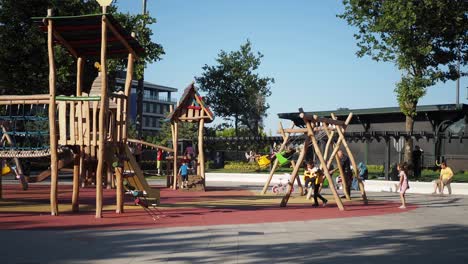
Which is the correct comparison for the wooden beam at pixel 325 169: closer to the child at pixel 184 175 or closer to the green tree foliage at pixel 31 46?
the child at pixel 184 175

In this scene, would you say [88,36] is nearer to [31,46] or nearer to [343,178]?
[343,178]

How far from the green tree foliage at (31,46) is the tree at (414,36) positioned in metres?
12.9

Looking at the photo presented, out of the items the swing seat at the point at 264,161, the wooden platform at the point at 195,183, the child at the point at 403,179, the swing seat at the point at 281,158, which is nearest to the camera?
the child at the point at 403,179

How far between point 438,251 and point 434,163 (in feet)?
102

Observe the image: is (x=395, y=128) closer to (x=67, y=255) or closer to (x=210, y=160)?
(x=210, y=160)

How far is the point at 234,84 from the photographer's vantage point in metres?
54.7

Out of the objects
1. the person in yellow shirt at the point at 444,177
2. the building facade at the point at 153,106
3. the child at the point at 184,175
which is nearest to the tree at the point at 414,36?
the person in yellow shirt at the point at 444,177

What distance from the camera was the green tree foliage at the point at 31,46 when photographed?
32531 mm

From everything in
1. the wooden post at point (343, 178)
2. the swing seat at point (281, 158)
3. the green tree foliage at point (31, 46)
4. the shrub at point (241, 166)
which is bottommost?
the shrub at point (241, 166)

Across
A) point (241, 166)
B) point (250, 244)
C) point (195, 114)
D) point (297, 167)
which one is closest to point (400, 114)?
point (241, 166)

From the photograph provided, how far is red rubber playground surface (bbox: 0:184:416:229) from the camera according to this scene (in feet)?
40.3

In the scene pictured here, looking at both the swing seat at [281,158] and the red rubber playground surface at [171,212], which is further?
the swing seat at [281,158]

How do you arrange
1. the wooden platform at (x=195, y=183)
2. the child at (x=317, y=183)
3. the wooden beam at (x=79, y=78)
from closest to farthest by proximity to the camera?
the wooden beam at (x=79, y=78), the child at (x=317, y=183), the wooden platform at (x=195, y=183)

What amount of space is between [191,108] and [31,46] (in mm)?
13962
